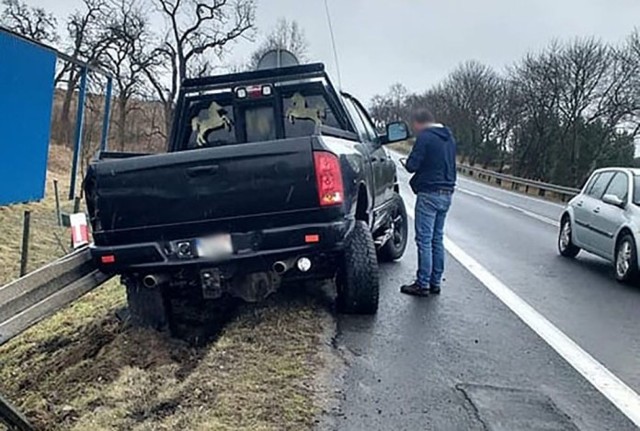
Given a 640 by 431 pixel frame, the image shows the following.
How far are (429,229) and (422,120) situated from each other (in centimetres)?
112

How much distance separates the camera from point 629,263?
8.74 meters

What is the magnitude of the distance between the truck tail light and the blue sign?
1226 cm

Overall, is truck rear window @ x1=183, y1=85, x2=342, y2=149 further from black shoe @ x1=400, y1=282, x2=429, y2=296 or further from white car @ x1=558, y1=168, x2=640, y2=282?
white car @ x1=558, y1=168, x2=640, y2=282

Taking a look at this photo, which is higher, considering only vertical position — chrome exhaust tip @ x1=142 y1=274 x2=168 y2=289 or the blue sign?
the blue sign

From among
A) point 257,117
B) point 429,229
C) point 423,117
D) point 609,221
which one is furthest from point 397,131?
point 609,221

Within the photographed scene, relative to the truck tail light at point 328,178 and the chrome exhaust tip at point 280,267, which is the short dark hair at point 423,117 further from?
the chrome exhaust tip at point 280,267

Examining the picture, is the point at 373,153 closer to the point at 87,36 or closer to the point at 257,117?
the point at 257,117

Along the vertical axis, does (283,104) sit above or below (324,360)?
above

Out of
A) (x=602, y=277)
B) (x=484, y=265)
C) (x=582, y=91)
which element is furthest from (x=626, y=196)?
(x=582, y=91)

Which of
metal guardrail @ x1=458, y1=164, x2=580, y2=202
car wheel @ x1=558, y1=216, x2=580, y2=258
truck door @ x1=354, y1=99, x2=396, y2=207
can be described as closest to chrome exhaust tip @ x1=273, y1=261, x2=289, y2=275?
truck door @ x1=354, y1=99, x2=396, y2=207

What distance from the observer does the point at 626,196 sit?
9.52 m

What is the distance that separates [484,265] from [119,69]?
35.3 meters

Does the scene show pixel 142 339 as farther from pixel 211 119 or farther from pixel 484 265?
pixel 484 265

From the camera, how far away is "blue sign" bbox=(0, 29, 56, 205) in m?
15.7
